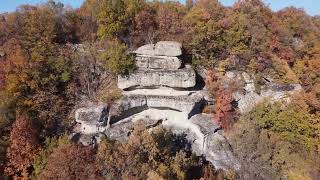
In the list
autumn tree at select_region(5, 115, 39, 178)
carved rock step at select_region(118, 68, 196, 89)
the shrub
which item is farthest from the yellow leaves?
autumn tree at select_region(5, 115, 39, 178)

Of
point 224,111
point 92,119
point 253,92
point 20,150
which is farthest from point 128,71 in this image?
point 253,92

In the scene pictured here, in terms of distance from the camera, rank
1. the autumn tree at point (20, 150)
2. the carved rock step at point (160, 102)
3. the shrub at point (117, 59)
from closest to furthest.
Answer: the autumn tree at point (20, 150) → the carved rock step at point (160, 102) → the shrub at point (117, 59)

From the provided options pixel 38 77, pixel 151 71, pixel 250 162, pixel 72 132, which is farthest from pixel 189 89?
pixel 38 77

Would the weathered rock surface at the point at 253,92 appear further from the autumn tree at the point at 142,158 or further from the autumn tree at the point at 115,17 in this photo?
the autumn tree at the point at 115,17

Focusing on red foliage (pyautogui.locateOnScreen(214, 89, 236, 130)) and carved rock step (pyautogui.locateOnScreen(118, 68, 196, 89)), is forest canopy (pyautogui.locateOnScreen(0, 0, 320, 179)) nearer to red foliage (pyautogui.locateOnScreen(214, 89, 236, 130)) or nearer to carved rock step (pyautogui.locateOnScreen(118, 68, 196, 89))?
red foliage (pyautogui.locateOnScreen(214, 89, 236, 130))

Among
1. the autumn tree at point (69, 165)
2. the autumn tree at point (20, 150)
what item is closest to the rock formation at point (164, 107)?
the autumn tree at point (20, 150)

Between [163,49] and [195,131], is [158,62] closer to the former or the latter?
[163,49]
